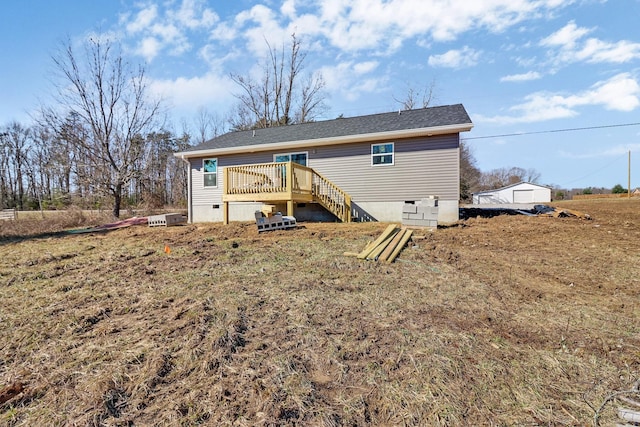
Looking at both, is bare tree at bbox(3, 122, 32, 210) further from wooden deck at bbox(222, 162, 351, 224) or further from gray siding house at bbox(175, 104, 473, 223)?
wooden deck at bbox(222, 162, 351, 224)

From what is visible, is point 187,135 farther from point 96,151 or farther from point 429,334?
point 429,334

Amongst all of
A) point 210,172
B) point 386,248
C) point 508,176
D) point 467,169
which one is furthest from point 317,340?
point 508,176

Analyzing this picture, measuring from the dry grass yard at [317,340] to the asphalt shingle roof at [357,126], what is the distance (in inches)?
244

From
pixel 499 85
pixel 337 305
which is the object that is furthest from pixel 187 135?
pixel 337 305

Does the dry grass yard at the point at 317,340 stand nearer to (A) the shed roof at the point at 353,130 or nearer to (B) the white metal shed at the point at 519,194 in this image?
(A) the shed roof at the point at 353,130

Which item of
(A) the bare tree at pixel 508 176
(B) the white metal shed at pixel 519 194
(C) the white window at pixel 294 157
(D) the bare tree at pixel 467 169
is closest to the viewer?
(C) the white window at pixel 294 157

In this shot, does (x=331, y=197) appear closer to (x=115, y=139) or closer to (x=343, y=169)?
(x=343, y=169)

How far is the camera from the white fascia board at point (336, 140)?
375 inches

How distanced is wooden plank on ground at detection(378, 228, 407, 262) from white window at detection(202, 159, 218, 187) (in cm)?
892

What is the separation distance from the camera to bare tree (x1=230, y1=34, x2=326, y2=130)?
2486cm

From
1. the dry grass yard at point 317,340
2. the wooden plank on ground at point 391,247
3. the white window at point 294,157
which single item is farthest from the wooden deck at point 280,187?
the dry grass yard at point 317,340

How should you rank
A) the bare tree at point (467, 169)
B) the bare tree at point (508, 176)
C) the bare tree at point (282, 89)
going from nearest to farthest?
the bare tree at point (282, 89), the bare tree at point (467, 169), the bare tree at point (508, 176)

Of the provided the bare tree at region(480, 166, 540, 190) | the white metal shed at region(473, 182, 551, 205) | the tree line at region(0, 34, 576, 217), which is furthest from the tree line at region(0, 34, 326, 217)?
the bare tree at region(480, 166, 540, 190)

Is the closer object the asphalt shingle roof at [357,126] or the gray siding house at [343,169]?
the gray siding house at [343,169]
